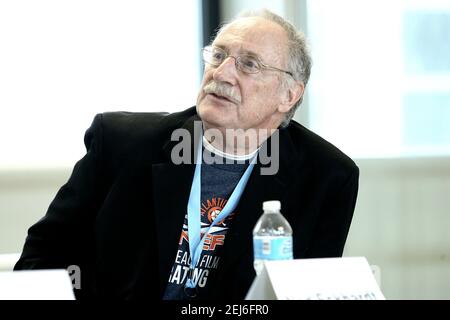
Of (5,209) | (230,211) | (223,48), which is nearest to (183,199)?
(230,211)

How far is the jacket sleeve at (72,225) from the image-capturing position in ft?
7.04

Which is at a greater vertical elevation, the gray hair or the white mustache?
the gray hair

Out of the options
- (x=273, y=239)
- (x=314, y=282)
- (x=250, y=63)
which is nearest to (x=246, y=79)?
(x=250, y=63)

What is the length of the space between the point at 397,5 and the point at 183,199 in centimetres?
197

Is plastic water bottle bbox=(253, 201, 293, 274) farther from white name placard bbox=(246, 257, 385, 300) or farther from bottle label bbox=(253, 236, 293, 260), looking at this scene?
white name placard bbox=(246, 257, 385, 300)

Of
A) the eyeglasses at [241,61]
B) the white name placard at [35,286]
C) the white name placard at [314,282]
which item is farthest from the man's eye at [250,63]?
the white name placard at [35,286]

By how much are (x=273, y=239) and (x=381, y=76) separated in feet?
7.40

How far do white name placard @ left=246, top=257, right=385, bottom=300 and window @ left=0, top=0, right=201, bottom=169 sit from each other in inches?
102

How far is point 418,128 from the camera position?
3666 millimetres

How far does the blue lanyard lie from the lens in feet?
6.86

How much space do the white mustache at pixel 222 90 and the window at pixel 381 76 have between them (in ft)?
5.26

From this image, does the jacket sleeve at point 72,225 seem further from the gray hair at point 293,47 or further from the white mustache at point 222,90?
the gray hair at point 293,47

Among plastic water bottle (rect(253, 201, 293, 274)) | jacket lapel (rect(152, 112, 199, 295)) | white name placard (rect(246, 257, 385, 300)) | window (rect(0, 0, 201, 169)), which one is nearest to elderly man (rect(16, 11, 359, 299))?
jacket lapel (rect(152, 112, 199, 295))
